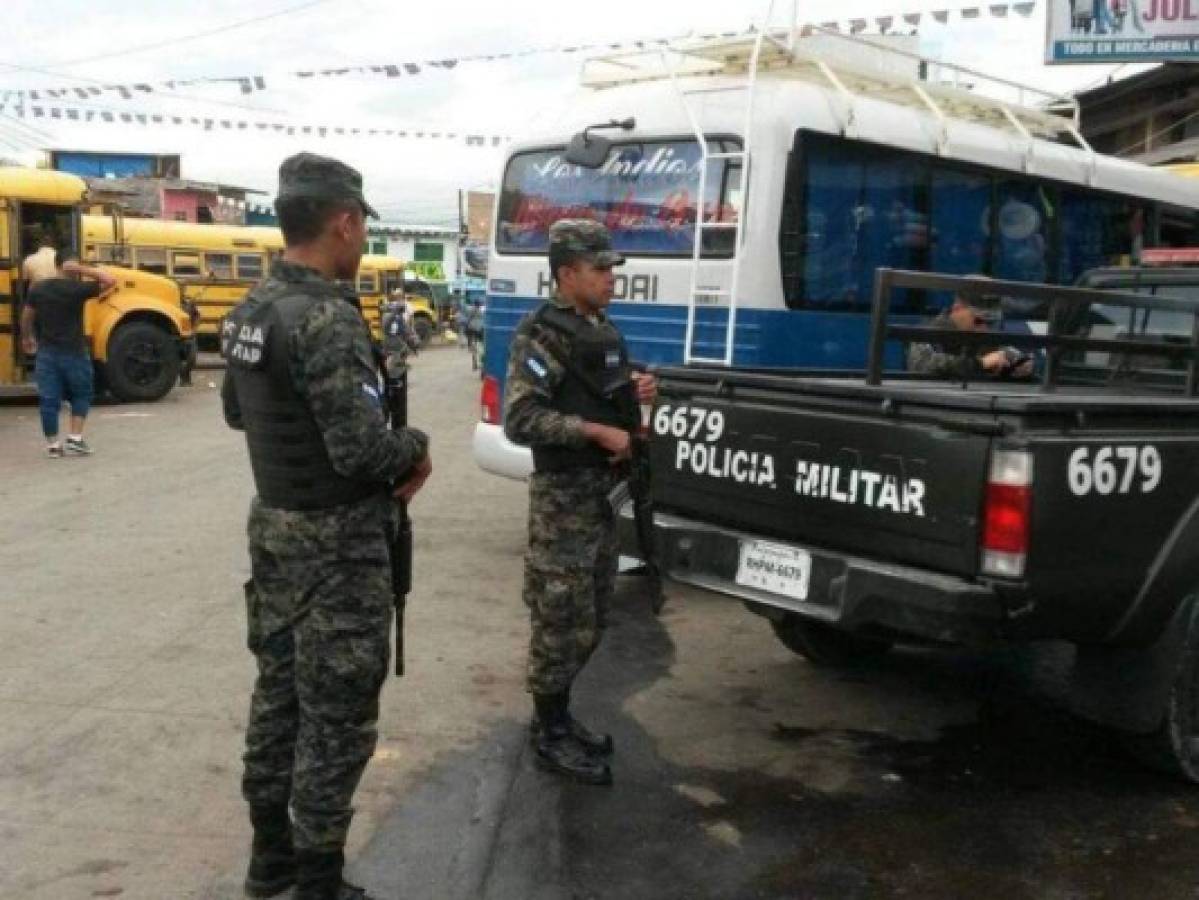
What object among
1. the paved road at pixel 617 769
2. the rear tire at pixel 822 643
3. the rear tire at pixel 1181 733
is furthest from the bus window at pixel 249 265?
the rear tire at pixel 1181 733

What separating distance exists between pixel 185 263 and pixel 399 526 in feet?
68.1

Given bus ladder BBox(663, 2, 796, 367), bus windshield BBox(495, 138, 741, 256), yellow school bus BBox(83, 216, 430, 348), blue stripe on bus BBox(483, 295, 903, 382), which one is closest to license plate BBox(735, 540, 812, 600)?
bus ladder BBox(663, 2, 796, 367)

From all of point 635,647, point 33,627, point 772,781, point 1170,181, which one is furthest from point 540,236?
point 1170,181

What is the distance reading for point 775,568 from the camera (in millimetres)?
3811

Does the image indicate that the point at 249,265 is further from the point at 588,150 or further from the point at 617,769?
the point at 617,769

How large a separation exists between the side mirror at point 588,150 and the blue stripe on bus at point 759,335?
31.8 inches

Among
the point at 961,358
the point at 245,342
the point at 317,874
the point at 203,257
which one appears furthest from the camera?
the point at 203,257

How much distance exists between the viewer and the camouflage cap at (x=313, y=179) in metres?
2.78

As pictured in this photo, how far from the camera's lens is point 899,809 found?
369 cm

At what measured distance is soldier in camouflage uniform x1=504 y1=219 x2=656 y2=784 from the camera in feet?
12.3

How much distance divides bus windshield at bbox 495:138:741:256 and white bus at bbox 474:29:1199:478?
11mm

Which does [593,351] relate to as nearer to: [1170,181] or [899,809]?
[899,809]

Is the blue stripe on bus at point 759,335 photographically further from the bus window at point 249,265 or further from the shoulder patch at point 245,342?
the bus window at point 249,265

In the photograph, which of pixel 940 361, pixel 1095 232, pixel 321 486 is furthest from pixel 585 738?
pixel 1095 232
